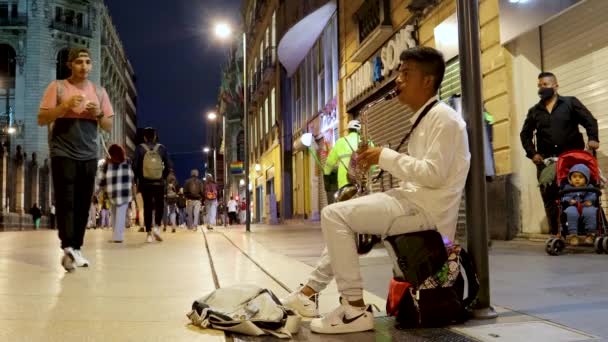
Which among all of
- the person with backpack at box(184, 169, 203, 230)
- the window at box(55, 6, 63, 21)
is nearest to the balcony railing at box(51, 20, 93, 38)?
the window at box(55, 6, 63, 21)

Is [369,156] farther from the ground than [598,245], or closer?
farther from the ground

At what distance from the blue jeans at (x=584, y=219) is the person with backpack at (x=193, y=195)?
12.3 metres

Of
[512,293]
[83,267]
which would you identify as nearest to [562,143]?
[512,293]

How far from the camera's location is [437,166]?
2889 millimetres

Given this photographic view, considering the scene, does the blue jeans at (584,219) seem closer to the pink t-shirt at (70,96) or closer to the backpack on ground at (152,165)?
the pink t-shirt at (70,96)

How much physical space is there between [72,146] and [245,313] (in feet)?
11.3

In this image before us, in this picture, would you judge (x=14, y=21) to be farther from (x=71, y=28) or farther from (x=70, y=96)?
(x=70, y=96)

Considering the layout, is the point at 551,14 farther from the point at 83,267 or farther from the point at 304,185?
the point at 304,185

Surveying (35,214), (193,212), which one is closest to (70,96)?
(193,212)

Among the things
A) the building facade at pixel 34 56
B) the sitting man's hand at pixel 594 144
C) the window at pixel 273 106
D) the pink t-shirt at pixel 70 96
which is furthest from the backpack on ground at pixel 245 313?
the building facade at pixel 34 56

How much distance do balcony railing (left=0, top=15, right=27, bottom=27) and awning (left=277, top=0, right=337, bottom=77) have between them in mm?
30462

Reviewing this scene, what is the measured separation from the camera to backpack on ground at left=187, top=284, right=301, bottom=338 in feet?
9.65

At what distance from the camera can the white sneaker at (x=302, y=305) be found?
3.40 m

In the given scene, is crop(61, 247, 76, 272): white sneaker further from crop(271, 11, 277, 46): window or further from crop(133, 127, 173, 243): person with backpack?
crop(271, 11, 277, 46): window
